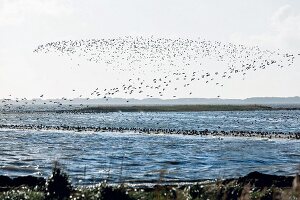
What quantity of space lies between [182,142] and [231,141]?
22.0 ft

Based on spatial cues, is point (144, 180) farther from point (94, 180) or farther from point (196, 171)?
point (196, 171)

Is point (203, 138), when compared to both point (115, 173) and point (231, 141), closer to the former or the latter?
point (231, 141)

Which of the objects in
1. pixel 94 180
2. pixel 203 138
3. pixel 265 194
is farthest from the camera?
A: pixel 203 138

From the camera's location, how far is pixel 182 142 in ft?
228

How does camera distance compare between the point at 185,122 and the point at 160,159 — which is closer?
the point at 160,159

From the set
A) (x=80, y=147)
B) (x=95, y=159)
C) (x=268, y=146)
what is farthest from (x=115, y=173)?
(x=268, y=146)

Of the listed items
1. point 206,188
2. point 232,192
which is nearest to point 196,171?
point 206,188

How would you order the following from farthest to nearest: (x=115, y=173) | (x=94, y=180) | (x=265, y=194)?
(x=115, y=173)
(x=94, y=180)
(x=265, y=194)

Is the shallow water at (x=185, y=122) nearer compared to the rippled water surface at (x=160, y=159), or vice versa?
the rippled water surface at (x=160, y=159)

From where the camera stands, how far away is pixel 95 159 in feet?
155

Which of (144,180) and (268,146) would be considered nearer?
(144,180)

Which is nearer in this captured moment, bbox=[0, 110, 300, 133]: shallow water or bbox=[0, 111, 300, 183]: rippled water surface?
bbox=[0, 111, 300, 183]: rippled water surface

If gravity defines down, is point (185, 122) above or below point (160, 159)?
above

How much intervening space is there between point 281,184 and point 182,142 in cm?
4402
